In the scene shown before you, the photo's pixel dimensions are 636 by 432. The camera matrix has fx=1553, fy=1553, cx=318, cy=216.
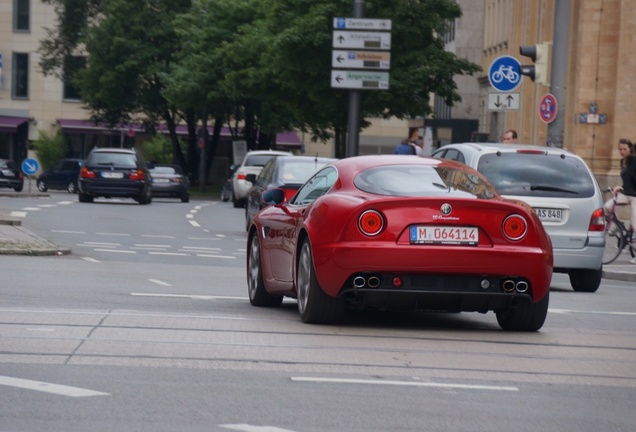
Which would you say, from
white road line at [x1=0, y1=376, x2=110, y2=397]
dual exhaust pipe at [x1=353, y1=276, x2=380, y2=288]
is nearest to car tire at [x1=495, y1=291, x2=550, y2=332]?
dual exhaust pipe at [x1=353, y1=276, x2=380, y2=288]

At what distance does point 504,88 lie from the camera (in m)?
25.7

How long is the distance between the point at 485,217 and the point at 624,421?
3528mm

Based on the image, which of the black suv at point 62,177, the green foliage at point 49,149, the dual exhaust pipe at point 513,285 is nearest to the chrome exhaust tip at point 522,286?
the dual exhaust pipe at point 513,285

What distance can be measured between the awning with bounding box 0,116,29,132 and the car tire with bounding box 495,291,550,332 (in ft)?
283

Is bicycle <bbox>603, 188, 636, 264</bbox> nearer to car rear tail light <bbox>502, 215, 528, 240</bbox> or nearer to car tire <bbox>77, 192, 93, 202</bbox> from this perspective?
car rear tail light <bbox>502, 215, 528, 240</bbox>

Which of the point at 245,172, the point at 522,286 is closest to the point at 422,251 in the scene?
the point at 522,286

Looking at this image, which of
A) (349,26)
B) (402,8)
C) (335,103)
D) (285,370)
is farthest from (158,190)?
(285,370)

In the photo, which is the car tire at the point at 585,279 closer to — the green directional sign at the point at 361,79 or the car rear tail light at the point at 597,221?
the car rear tail light at the point at 597,221

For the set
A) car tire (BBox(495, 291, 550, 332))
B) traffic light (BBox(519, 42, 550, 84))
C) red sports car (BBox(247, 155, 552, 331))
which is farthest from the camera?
traffic light (BBox(519, 42, 550, 84))

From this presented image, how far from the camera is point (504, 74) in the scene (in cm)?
2567

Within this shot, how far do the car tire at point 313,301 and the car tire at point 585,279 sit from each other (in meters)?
6.35

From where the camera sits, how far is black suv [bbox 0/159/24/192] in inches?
2441

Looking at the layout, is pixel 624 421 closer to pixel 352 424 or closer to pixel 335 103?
pixel 352 424

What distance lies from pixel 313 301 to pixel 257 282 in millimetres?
1954
